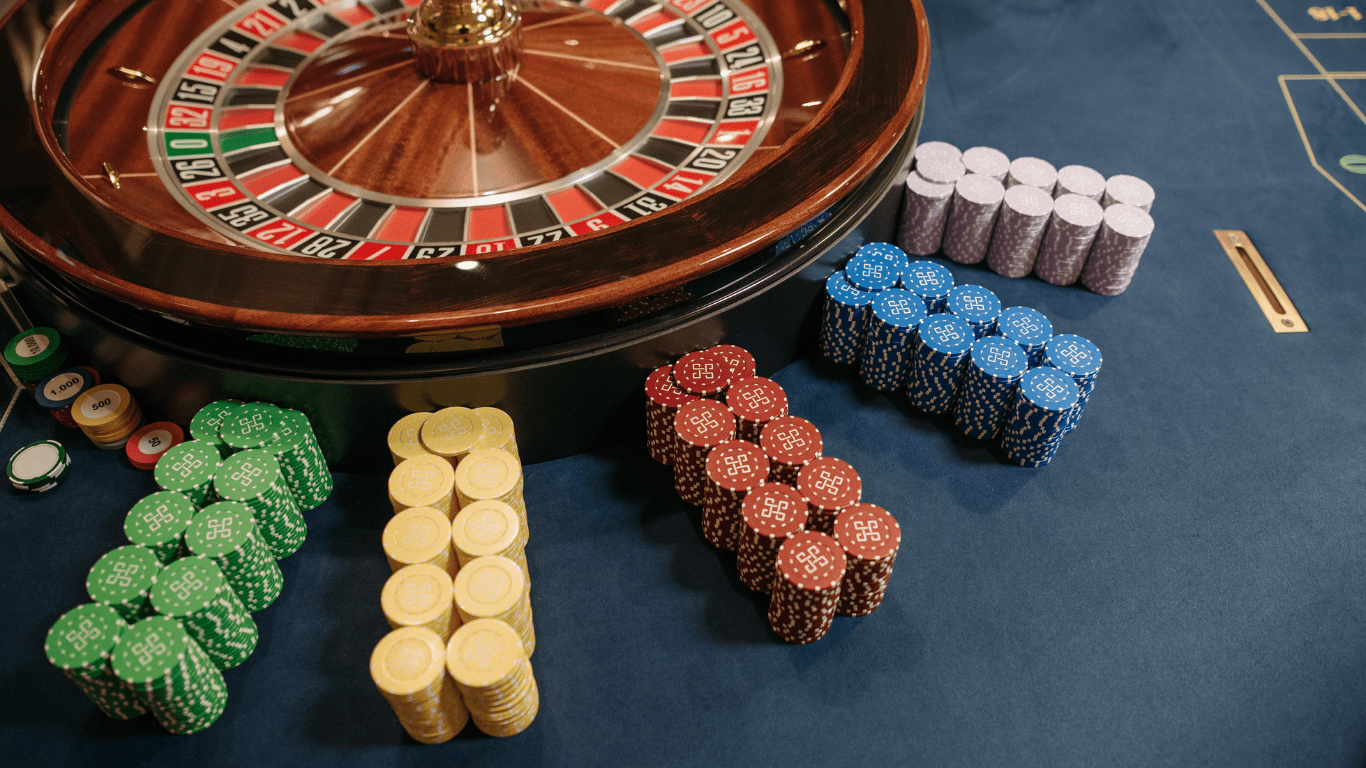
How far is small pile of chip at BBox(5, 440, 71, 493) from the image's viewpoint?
290cm

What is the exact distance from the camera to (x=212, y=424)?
2.69m

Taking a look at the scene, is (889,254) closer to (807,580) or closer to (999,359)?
(999,359)

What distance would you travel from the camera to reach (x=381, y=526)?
2.82m

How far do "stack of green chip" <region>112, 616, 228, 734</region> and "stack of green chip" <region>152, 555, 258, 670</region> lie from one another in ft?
0.14

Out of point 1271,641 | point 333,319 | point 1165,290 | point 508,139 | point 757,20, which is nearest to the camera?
point 333,319

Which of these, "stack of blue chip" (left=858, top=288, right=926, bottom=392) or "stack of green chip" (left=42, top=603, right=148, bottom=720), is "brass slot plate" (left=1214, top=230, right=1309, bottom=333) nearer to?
"stack of blue chip" (left=858, top=288, right=926, bottom=392)

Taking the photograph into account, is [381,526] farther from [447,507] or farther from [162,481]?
[162,481]

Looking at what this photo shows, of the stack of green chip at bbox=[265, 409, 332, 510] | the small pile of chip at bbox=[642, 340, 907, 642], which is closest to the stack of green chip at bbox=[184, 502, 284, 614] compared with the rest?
the stack of green chip at bbox=[265, 409, 332, 510]

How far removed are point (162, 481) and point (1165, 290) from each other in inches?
134

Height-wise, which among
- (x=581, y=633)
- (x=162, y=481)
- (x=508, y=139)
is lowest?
(x=581, y=633)

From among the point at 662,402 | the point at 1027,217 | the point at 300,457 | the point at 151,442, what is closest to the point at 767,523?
the point at 662,402

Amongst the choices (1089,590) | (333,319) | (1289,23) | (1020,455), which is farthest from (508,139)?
(1289,23)

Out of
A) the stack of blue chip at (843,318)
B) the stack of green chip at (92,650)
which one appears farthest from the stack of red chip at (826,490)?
the stack of green chip at (92,650)

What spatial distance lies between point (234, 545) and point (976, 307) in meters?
2.28
